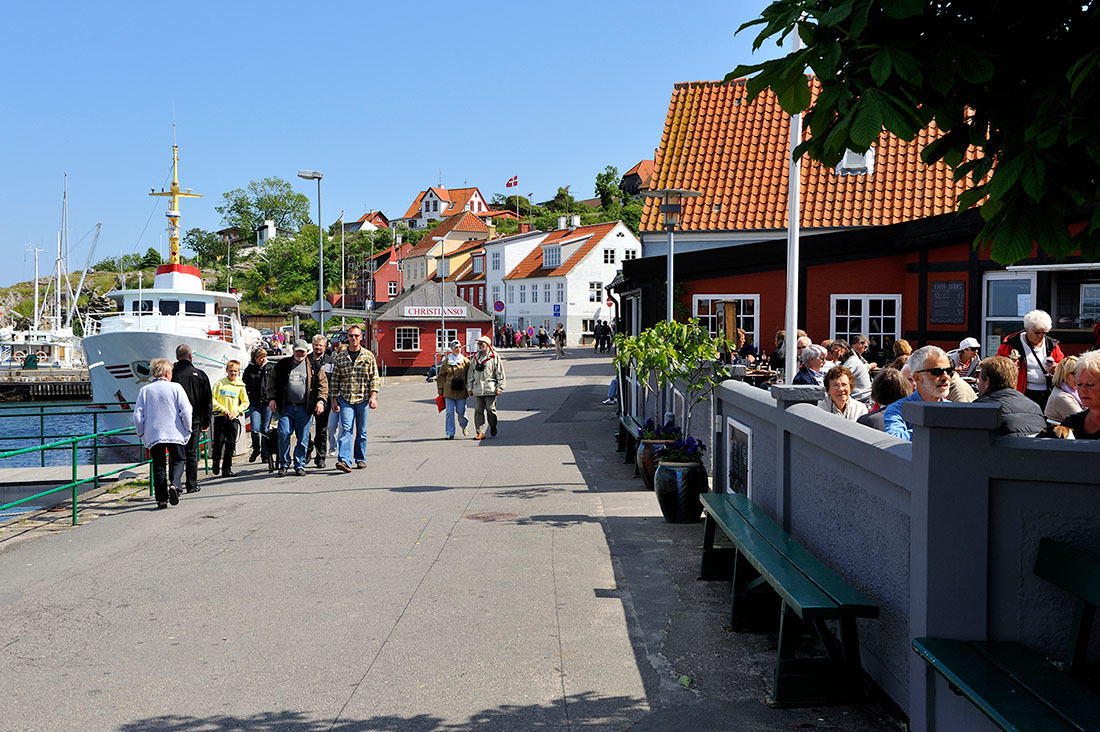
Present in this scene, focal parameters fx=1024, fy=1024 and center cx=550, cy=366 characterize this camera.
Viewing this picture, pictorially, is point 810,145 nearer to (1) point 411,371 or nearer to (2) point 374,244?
(1) point 411,371

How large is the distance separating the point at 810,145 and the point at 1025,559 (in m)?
2.03

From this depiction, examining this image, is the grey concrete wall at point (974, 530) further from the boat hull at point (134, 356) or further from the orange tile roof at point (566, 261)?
the orange tile roof at point (566, 261)

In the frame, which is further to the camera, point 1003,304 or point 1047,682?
point 1003,304

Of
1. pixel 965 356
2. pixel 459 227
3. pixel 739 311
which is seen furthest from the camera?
pixel 459 227

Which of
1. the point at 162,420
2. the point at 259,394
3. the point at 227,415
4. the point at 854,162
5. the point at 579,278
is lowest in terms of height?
the point at 227,415

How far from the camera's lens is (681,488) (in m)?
9.98

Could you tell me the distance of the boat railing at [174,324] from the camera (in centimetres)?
3431

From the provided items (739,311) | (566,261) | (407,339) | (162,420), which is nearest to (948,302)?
(739,311)

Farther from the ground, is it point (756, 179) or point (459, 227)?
point (459, 227)

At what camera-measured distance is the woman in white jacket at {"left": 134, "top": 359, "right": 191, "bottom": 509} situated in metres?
11.8

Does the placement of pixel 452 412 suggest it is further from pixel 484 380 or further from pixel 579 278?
pixel 579 278

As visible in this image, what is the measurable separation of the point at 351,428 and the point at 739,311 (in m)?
8.87

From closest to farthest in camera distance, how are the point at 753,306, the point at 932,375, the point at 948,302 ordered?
1. the point at 932,375
2. the point at 948,302
3. the point at 753,306

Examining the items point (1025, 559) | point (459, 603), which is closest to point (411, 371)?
point (459, 603)
